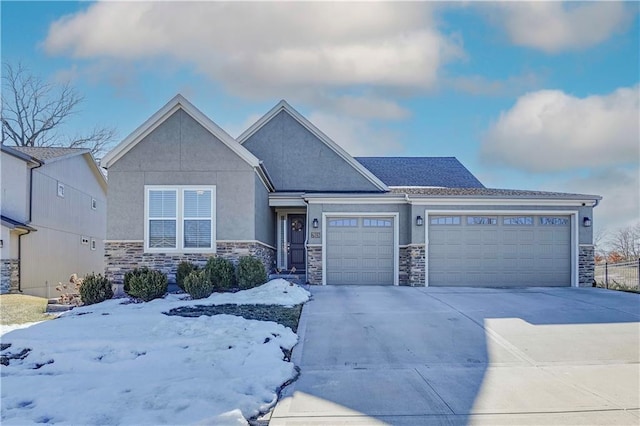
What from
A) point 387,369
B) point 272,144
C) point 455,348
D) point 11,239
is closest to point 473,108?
point 272,144

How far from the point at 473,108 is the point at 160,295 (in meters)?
13.2

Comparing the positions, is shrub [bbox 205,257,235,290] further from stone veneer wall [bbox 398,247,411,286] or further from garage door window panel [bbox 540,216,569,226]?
garage door window panel [bbox 540,216,569,226]

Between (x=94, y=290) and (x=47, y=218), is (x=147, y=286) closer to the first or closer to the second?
(x=94, y=290)

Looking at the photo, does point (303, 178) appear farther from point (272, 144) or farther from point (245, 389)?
point (245, 389)

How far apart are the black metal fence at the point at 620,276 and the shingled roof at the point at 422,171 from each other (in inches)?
249

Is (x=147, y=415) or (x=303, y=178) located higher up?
(x=303, y=178)

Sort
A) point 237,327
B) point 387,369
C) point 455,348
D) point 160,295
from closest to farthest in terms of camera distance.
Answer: point 387,369
point 455,348
point 237,327
point 160,295

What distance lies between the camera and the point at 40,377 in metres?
6.28

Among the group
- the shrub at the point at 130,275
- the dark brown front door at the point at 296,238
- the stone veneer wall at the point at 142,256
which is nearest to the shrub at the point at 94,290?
the shrub at the point at 130,275

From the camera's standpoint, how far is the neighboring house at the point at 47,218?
1834 cm

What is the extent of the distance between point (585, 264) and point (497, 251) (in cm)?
284

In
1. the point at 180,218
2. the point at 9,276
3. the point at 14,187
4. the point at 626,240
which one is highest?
the point at 14,187

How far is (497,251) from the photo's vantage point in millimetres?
15398

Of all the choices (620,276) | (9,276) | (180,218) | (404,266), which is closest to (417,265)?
(404,266)
